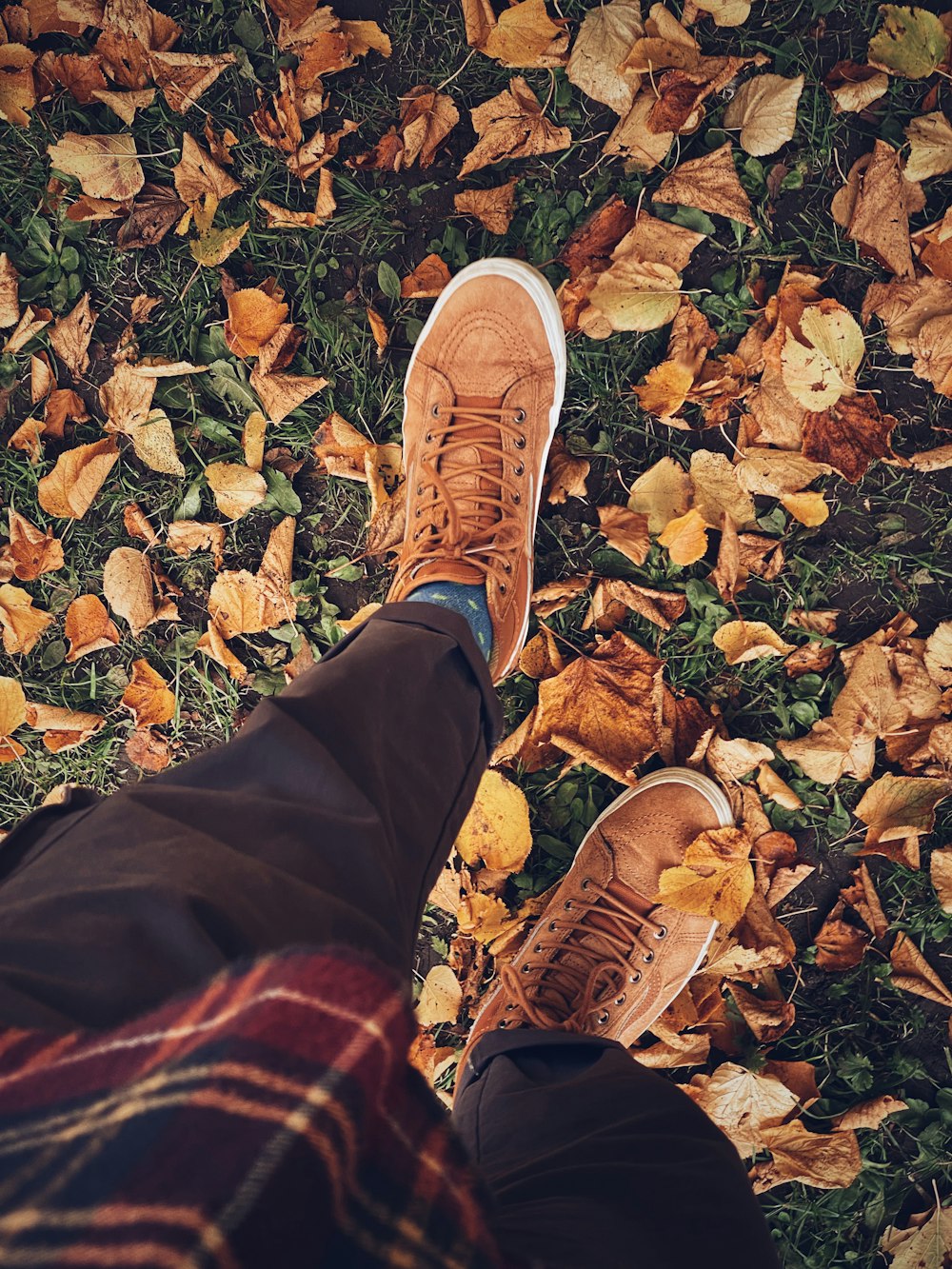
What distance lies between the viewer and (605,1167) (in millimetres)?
870

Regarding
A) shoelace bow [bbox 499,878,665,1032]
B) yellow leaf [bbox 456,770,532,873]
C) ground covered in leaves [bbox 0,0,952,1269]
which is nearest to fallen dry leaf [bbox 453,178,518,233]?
ground covered in leaves [bbox 0,0,952,1269]

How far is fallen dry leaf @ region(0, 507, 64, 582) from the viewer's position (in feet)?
5.00

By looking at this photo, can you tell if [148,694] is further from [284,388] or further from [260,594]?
[284,388]

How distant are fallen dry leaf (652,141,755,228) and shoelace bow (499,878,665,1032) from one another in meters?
1.18

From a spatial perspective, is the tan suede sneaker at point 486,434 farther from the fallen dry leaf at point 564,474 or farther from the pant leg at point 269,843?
the pant leg at point 269,843

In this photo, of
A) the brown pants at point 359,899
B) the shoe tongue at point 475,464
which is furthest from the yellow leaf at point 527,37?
the brown pants at point 359,899

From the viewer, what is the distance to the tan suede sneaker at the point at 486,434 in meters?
1.39

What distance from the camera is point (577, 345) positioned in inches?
55.9

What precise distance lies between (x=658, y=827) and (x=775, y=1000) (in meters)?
0.37

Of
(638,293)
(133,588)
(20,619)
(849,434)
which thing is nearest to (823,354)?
(849,434)

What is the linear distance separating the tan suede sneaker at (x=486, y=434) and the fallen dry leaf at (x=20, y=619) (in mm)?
697

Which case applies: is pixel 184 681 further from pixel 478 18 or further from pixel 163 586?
pixel 478 18

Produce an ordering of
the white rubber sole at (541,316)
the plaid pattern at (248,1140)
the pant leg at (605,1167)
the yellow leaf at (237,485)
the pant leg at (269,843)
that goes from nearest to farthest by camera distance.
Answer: the plaid pattern at (248,1140)
the pant leg at (269,843)
the pant leg at (605,1167)
the white rubber sole at (541,316)
the yellow leaf at (237,485)

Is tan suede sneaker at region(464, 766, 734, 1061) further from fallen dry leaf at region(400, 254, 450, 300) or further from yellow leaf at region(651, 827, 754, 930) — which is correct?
fallen dry leaf at region(400, 254, 450, 300)
